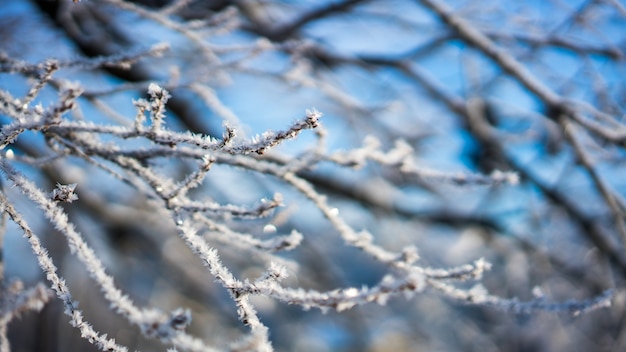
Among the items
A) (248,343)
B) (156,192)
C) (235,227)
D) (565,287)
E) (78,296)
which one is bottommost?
(78,296)

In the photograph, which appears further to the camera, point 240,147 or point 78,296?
point 78,296

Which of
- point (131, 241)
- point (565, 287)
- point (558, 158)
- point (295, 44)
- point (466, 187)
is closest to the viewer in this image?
point (466, 187)

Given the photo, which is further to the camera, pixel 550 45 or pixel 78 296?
pixel 78 296

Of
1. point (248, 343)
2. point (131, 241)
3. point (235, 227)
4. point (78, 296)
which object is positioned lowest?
point (78, 296)

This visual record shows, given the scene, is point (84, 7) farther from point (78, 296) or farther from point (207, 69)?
point (78, 296)

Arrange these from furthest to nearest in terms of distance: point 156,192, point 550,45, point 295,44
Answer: point 550,45 → point 295,44 → point 156,192

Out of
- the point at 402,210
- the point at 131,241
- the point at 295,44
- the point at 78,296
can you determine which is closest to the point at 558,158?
the point at 402,210

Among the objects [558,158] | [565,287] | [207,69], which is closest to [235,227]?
[207,69]

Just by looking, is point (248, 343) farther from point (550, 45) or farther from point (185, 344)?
point (550, 45)

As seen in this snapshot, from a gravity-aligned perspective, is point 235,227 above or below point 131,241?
above
